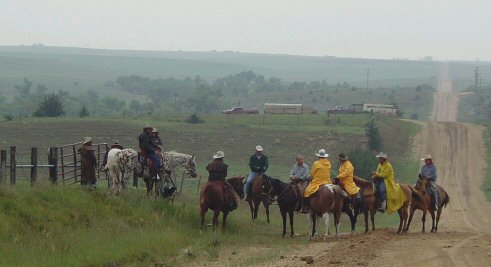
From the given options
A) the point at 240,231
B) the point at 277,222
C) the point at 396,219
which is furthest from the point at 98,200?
the point at 396,219

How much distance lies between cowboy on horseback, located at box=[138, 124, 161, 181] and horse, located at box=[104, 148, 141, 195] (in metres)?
0.33

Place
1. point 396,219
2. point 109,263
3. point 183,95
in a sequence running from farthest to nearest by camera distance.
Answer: point 183,95, point 396,219, point 109,263

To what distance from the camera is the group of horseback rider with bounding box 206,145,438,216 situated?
24.9 metres

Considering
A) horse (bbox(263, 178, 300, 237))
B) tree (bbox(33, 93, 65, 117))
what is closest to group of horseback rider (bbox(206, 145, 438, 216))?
horse (bbox(263, 178, 300, 237))

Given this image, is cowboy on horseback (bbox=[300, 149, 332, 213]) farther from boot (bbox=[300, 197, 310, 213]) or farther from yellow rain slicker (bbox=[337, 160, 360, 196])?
yellow rain slicker (bbox=[337, 160, 360, 196])

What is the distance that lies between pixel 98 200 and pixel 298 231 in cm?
741

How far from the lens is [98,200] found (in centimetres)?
2358

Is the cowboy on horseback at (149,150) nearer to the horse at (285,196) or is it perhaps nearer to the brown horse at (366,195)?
the horse at (285,196)

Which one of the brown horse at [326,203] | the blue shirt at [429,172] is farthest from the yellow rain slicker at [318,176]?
the blue shirt at [429,172]

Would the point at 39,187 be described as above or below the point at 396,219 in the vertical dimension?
above

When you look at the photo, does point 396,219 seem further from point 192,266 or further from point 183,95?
point 183,95

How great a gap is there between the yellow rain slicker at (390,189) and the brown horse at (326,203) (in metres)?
1.78

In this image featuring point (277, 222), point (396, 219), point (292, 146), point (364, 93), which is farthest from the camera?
point (364, 93)

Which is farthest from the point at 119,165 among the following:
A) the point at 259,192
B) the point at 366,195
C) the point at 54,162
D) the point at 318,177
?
the point at 366,195
